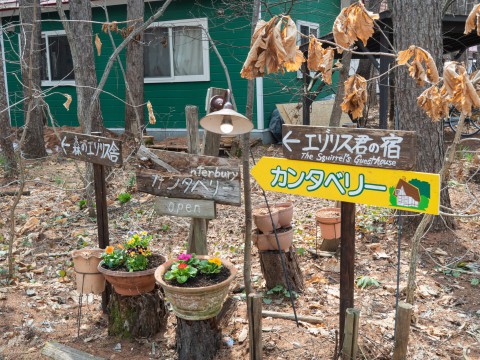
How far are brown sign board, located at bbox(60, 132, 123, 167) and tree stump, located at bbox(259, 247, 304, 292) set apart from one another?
1555mm

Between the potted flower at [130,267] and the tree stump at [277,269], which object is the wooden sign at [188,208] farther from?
the tree stump at [277,269]

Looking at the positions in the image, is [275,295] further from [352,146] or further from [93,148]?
[352,146]

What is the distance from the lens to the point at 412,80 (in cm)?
536

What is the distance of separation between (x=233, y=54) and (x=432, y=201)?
9485mm

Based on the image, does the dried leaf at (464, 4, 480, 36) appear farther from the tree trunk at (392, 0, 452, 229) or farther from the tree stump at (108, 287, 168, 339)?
the tree stump at (108, 287, 168, 339)

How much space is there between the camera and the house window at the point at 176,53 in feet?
38.8

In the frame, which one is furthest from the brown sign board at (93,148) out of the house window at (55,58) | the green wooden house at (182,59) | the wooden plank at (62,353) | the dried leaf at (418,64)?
the house window at (55,58)

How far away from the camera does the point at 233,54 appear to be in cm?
1150

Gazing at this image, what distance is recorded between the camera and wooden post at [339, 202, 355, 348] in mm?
2963

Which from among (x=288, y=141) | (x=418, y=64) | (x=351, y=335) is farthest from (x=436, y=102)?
(x=351, y=335)

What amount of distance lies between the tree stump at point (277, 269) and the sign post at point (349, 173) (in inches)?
56.5

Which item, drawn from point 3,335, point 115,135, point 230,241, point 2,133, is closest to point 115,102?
point 115,135

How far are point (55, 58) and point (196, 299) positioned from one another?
1216 cm

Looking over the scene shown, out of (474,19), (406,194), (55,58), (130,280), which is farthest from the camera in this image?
(55,58)
